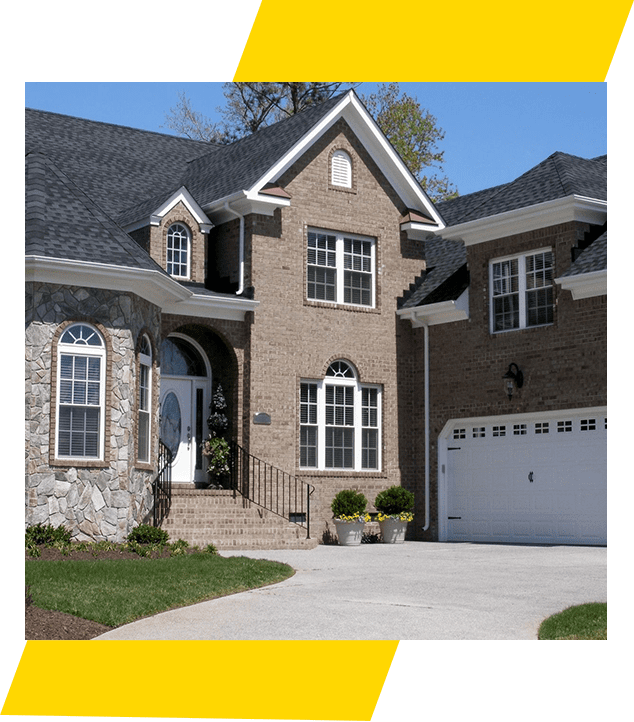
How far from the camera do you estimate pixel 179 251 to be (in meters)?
21.7

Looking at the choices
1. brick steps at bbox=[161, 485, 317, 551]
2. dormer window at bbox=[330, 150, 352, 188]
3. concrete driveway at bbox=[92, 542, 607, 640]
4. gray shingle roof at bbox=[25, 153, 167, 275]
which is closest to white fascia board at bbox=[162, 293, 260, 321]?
gray shingle roof at bbox=[25, 153, 167, 275]

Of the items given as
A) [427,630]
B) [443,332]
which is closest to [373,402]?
[443,332]

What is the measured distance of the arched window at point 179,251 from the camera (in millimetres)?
21578

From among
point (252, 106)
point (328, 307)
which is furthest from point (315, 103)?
point (328, 307)

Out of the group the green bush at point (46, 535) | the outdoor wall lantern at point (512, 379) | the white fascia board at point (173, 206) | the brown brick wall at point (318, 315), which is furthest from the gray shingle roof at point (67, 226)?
the outdoor wall lantern at point (512, 379)

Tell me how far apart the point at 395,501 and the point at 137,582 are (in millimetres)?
9114

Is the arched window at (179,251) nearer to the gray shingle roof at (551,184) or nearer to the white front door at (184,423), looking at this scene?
the white front door at (184,423)

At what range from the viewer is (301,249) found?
22.0 meters

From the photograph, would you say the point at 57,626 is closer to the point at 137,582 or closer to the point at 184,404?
the point at 137,582

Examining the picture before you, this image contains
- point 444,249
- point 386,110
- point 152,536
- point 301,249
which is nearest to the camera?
point 152,536

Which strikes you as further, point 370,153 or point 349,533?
point 370,153

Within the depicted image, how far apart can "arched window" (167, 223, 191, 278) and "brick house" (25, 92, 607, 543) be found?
5cm

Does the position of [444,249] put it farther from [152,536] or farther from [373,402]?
[152,536]
